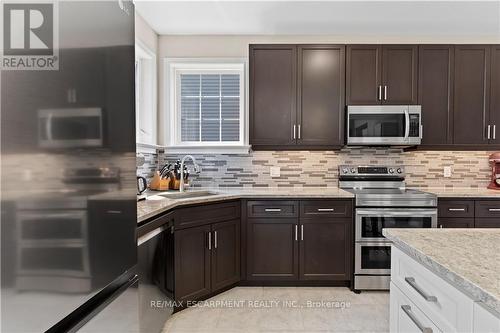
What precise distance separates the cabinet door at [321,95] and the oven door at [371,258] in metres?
1.04

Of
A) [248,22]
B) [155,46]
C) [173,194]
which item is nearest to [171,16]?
[155,46]

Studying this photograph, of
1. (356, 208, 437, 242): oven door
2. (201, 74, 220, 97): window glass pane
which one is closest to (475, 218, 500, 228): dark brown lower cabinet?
(356, 208, 437, 242): oven door

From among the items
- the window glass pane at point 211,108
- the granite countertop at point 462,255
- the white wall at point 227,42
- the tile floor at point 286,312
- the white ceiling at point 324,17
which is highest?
the white ceiling at point 324,17

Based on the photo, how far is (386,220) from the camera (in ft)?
9.62

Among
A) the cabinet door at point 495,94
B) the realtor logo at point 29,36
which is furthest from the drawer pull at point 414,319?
the cabinet door at point 495,94

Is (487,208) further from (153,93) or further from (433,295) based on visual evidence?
(153,93)

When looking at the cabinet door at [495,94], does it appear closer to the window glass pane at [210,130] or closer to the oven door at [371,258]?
the oven door at [371,258]

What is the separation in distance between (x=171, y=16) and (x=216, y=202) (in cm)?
183

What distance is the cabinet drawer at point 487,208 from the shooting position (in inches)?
116

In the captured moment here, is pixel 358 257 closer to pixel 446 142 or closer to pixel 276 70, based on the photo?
pixel 446 142

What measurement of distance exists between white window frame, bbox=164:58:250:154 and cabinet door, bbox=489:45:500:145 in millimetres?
2485

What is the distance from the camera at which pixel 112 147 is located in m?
1.01

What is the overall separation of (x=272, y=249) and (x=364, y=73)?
6.46 feet

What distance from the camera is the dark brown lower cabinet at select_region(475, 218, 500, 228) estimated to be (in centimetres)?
294
